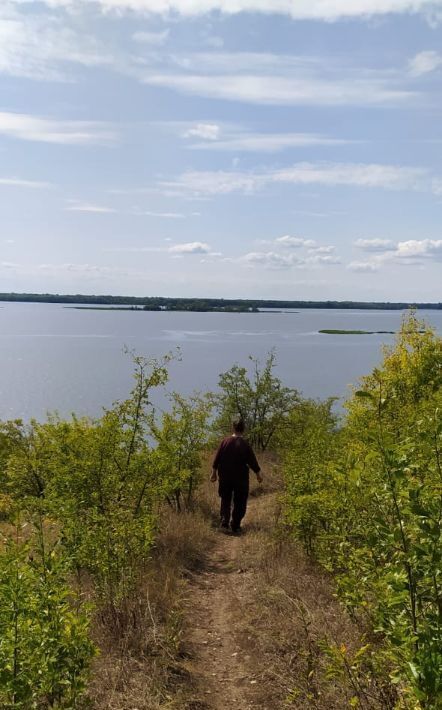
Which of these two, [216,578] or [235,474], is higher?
[235,474]

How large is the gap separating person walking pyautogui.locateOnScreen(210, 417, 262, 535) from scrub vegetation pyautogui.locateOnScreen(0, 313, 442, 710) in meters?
0.40

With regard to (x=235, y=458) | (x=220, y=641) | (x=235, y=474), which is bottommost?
(x=220, y=641)

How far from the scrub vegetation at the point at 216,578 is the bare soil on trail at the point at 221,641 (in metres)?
0.02

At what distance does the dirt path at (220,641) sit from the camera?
472 centimetres

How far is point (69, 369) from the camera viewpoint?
6681cm

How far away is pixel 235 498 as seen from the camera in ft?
33.5

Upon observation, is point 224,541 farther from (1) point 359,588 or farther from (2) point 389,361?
(2) point 389,361

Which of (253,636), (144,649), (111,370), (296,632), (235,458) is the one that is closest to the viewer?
(144,649)

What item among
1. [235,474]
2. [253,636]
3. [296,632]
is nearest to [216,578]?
[253,636]

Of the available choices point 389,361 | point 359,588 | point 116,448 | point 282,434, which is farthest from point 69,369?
point 359,588

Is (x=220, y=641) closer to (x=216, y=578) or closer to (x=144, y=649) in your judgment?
(x=144, y=649)

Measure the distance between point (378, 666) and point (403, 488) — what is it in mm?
1324

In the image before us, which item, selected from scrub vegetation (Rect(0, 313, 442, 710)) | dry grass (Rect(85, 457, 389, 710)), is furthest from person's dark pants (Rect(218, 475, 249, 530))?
dry grass (Rect(85, 457, 389, 710))

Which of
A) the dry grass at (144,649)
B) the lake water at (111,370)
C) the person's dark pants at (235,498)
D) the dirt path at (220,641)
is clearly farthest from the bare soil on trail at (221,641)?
the lake water at (111,370)
